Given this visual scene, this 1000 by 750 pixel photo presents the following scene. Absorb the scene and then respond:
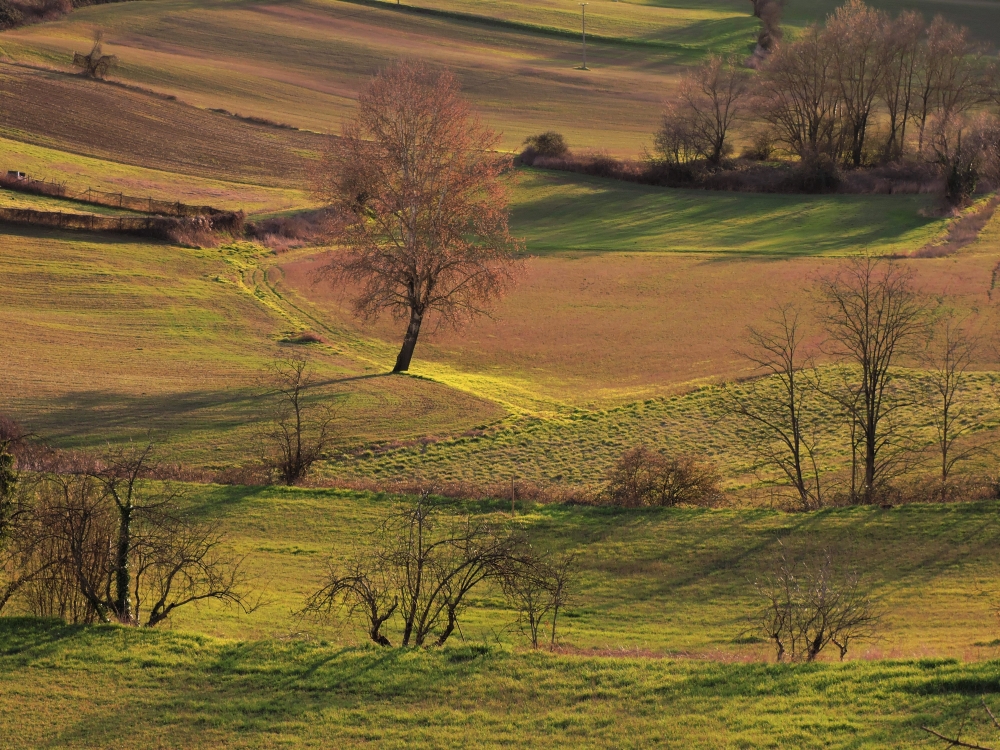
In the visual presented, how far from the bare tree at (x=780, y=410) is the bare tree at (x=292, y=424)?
1514 cm

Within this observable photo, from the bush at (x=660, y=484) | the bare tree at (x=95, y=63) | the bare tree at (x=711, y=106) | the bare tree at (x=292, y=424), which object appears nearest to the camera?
the bush at (x=660, y=484)

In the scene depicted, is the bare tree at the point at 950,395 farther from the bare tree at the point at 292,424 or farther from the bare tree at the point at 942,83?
the bare tree at the point at 942,83

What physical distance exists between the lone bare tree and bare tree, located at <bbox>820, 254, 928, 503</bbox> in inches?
612

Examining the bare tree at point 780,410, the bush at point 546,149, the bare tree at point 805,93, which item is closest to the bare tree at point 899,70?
the bare tree at point 805,93

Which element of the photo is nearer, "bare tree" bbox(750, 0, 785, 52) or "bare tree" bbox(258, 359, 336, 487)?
"bare tree" bbox(258, 359, 336, 487)

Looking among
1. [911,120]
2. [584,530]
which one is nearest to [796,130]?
[911,120]

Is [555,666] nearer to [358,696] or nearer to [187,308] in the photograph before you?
[358,696]

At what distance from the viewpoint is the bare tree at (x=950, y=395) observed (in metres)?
40.3

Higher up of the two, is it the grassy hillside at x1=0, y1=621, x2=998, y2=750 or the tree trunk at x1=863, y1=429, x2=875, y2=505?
the tree trunk at x1=863, y1=429, x2=875, y2=505

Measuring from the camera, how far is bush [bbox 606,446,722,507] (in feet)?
118

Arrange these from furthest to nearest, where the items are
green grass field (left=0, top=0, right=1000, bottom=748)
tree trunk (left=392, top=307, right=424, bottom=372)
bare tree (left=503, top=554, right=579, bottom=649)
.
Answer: tree trunk (left=392, top=307, right=424, bottom=372) → bare tree (left=503, top=554, right=579, bottom=649) → green grass field (left=0, top=0, right=1000, bottom=748)

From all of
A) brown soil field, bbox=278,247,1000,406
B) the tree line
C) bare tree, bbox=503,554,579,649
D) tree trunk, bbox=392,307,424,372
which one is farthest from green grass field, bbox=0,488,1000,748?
the tree line

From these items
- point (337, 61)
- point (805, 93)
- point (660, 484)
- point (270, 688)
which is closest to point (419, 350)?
point (660, 484)

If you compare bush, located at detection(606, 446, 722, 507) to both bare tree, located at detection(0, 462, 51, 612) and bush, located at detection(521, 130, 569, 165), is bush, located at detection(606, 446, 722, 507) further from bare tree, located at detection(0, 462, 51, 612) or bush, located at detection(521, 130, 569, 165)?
bush, located at detection(521, 130, 569, 165)
